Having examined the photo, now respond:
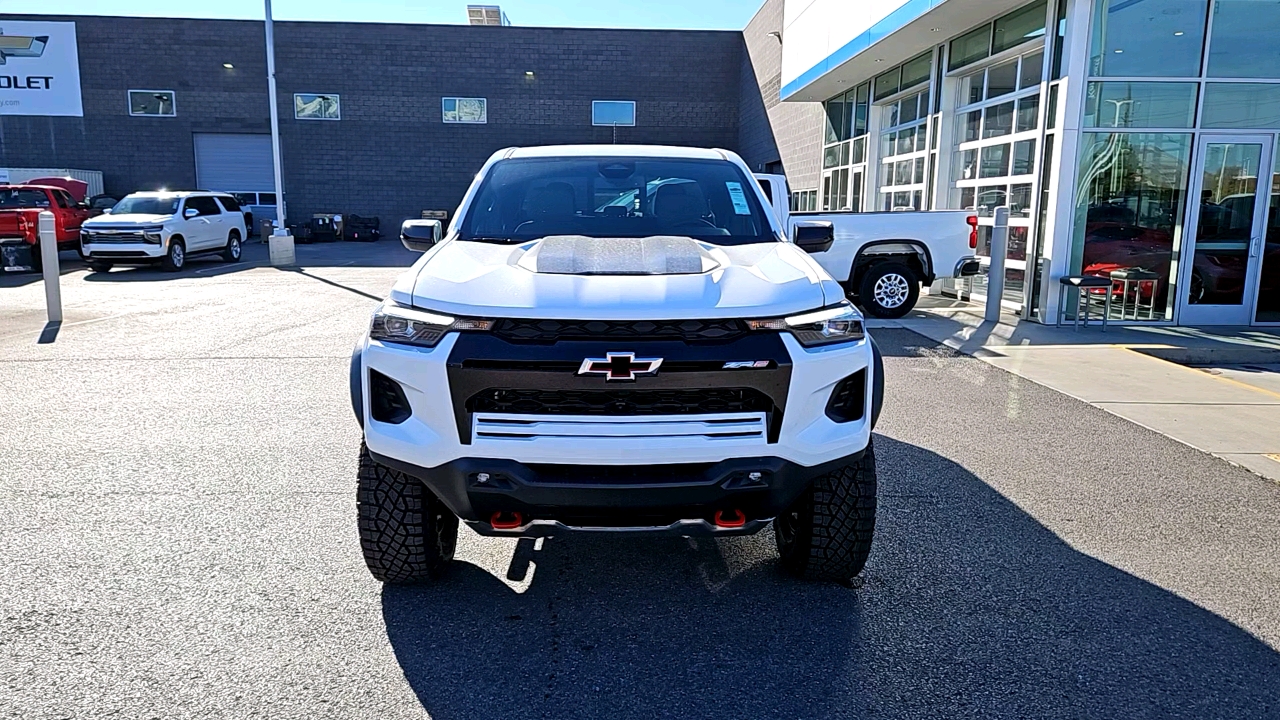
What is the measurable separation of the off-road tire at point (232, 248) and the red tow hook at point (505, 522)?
20.9 metres

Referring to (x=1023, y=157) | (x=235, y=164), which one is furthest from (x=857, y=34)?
(x=235, y=164)

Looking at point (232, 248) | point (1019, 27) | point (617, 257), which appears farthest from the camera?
point (232, 248)

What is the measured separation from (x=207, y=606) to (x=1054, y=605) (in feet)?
11.2

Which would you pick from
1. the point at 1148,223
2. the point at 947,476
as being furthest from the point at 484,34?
the point at 947,476

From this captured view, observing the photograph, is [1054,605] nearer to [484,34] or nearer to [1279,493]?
[1279,493]

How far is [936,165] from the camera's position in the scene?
605 inches

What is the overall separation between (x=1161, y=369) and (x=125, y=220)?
18.7 m

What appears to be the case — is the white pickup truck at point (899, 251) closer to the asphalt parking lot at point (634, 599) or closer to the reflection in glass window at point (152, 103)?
the asphalt parking lot at point (634, 599)

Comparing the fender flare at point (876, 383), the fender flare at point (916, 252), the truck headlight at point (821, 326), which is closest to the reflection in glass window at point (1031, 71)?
the fender flare at point (916, 252)

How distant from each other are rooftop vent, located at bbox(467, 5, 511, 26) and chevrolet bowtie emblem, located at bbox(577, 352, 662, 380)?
35.5 meters

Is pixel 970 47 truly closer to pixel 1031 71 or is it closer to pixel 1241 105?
pixel 1031 71

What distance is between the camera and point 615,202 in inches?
177

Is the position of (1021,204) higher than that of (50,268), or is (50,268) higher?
(1021,204)

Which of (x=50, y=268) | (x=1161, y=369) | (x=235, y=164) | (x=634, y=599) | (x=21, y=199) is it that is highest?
(x=235, y=164)
